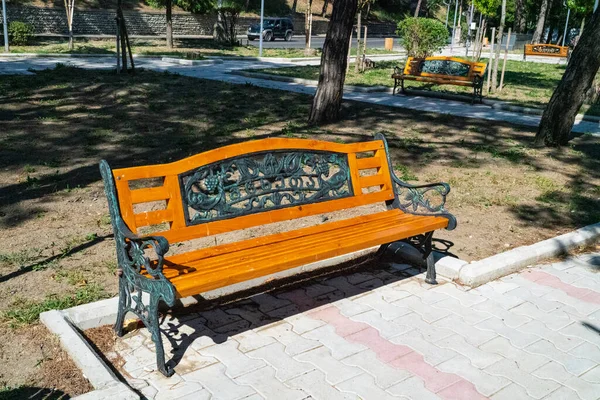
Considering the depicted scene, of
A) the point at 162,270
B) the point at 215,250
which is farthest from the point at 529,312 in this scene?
the point at 162,270

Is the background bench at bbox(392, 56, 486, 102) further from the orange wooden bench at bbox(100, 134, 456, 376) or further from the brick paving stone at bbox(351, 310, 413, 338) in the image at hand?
the brick paving stone at bbox(351, 310, 413, 338)

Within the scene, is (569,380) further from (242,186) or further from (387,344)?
(242,186)

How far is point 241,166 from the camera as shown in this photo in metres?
4.12

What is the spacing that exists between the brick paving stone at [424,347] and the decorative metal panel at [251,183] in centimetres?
118

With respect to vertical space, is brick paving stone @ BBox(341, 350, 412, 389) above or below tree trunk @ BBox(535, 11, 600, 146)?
below

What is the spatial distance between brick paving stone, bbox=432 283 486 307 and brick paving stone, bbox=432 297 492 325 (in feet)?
0.19

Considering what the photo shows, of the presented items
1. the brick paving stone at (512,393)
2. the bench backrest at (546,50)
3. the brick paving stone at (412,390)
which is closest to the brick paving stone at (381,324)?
the brick paving stone at (412,390)

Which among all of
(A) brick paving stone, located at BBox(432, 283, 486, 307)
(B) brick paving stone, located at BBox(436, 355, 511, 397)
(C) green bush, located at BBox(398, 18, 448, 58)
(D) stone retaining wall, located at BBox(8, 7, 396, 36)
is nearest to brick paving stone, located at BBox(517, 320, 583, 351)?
(A) brick paving stone, located at BBox(432, 283, 486, 307)

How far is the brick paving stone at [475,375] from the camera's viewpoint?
3.38 meters

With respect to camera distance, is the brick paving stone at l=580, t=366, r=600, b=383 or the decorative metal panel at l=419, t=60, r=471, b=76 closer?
the brick paving stone at l=580, t=366, r=600, b=383

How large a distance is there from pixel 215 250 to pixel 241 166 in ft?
1.89

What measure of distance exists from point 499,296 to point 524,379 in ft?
3.69

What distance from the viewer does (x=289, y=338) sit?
3846 mm

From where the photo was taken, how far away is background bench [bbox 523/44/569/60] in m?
29.3
